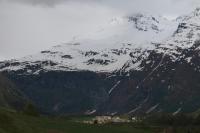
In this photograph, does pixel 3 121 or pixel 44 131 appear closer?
pixel 3 121

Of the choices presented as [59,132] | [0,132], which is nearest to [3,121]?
[0,132]

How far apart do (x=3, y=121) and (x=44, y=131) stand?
1854cm

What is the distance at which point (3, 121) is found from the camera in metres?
169

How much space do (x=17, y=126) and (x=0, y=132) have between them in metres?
16.2

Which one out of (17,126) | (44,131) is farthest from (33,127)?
(17,126)

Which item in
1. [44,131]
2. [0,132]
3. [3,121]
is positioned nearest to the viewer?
[0,132]

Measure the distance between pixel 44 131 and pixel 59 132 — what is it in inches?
429

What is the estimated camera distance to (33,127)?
609ft

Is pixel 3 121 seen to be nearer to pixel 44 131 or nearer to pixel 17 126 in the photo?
pixel 17 126

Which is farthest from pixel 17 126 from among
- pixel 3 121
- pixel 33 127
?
pixel 33 127

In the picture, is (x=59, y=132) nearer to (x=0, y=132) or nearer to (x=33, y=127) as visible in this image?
(x=33, y=127)

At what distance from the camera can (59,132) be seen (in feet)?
641

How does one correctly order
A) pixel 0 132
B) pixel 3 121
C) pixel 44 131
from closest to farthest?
1. pixel 0 132
2. pixel 3 121
3. pixel 44 131

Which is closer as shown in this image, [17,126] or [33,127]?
[17,126]
